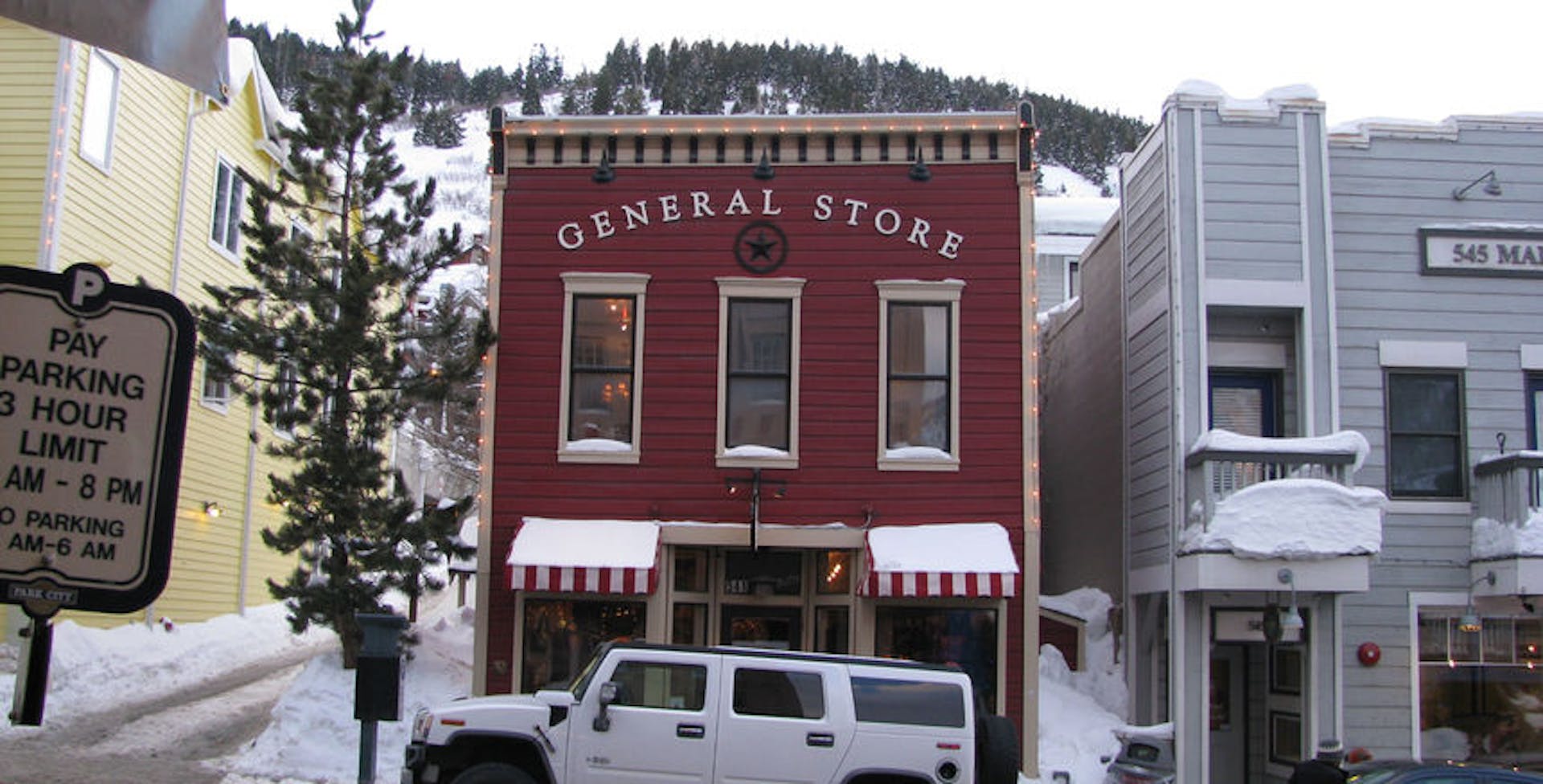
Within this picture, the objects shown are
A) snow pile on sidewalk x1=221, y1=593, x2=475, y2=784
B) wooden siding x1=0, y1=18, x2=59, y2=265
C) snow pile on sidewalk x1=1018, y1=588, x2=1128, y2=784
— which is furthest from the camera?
wooden siding x1=0, y1=18, x2=59, y2=265

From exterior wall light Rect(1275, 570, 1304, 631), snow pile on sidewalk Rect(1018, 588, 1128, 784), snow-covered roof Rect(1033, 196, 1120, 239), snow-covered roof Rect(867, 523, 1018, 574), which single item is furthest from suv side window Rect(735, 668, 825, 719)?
snow-covered roof Rect(1033, 196, 1120, 239)

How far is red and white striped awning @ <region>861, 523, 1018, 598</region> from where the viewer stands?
15.3 meters

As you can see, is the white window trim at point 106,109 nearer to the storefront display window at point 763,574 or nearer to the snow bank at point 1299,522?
the storefront display window at point 763,574

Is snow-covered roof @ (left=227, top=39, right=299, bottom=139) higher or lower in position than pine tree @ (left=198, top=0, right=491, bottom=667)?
higher

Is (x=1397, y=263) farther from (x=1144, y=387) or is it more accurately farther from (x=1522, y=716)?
(x=1522, y=716)

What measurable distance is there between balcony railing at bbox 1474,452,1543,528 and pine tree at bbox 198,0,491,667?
37.8ft

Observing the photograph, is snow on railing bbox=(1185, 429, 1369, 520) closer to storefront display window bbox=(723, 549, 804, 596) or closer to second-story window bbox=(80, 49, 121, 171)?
storefront display window bbox=(723, 549, 804, 596)

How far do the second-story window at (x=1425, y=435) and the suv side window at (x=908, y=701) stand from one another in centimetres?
784

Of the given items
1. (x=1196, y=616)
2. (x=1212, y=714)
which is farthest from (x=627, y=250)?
(x=1212, y=714)

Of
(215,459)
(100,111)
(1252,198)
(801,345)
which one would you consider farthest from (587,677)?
(215,459)

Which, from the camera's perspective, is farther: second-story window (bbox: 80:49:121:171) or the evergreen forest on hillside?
the evergreen forest on hillside

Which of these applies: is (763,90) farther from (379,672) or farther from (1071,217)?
(379,672)

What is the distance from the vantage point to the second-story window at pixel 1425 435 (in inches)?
657

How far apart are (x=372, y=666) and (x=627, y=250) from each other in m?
7.00
